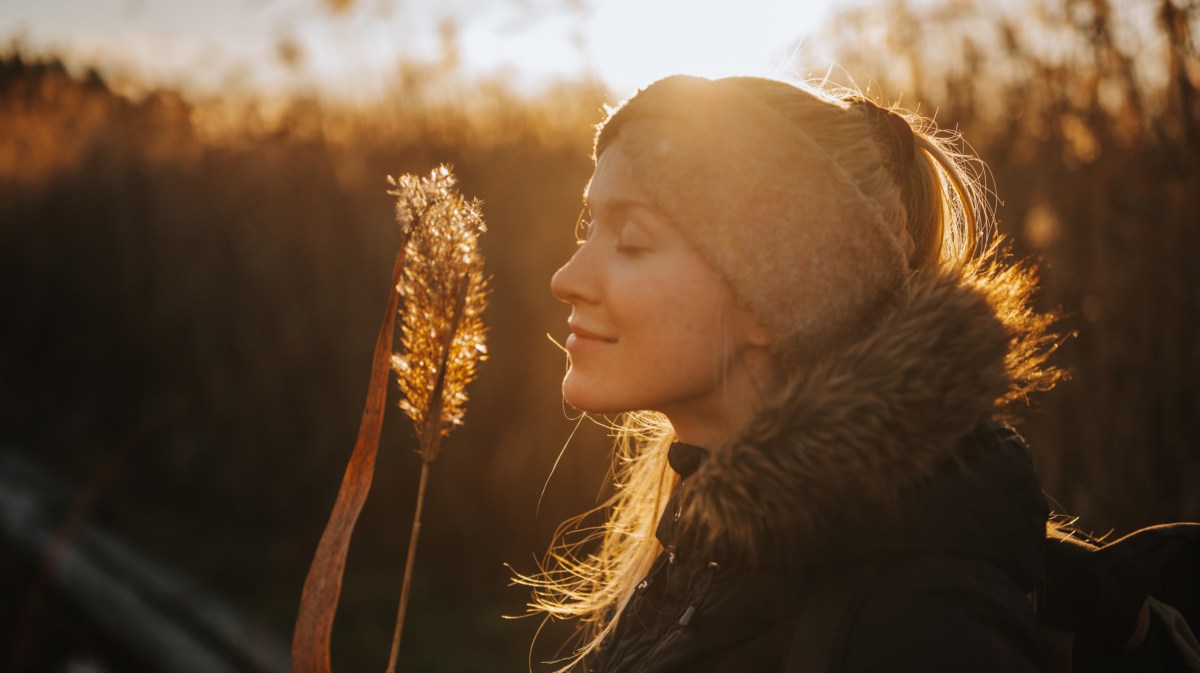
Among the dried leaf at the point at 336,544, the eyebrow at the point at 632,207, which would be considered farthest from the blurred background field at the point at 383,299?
the eyebrow at the point at 632,207

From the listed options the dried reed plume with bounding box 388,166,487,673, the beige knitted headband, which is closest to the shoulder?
the beige knitted headband

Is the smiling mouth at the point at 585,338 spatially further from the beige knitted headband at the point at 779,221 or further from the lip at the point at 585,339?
the beige knitted headband at the point at 779,221

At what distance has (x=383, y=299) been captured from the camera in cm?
595

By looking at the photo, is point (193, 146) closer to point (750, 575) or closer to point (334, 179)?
point (334, 179)

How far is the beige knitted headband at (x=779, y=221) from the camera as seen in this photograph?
1.72 metres

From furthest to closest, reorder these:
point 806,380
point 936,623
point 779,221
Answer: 1. point 779,221
2. point 806,380
3. point 936,623

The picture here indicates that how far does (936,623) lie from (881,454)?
0.24 meters

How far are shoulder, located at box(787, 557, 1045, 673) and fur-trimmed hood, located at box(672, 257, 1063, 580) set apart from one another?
2.1 inches

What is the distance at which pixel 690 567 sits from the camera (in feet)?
5.97

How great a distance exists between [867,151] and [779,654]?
0.93 m

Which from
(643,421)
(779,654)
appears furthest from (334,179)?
(779,654)

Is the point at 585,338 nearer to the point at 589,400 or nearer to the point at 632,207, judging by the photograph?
the point at 589,400

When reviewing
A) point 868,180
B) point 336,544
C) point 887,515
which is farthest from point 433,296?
point 868,180

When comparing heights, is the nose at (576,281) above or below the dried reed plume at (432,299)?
above
